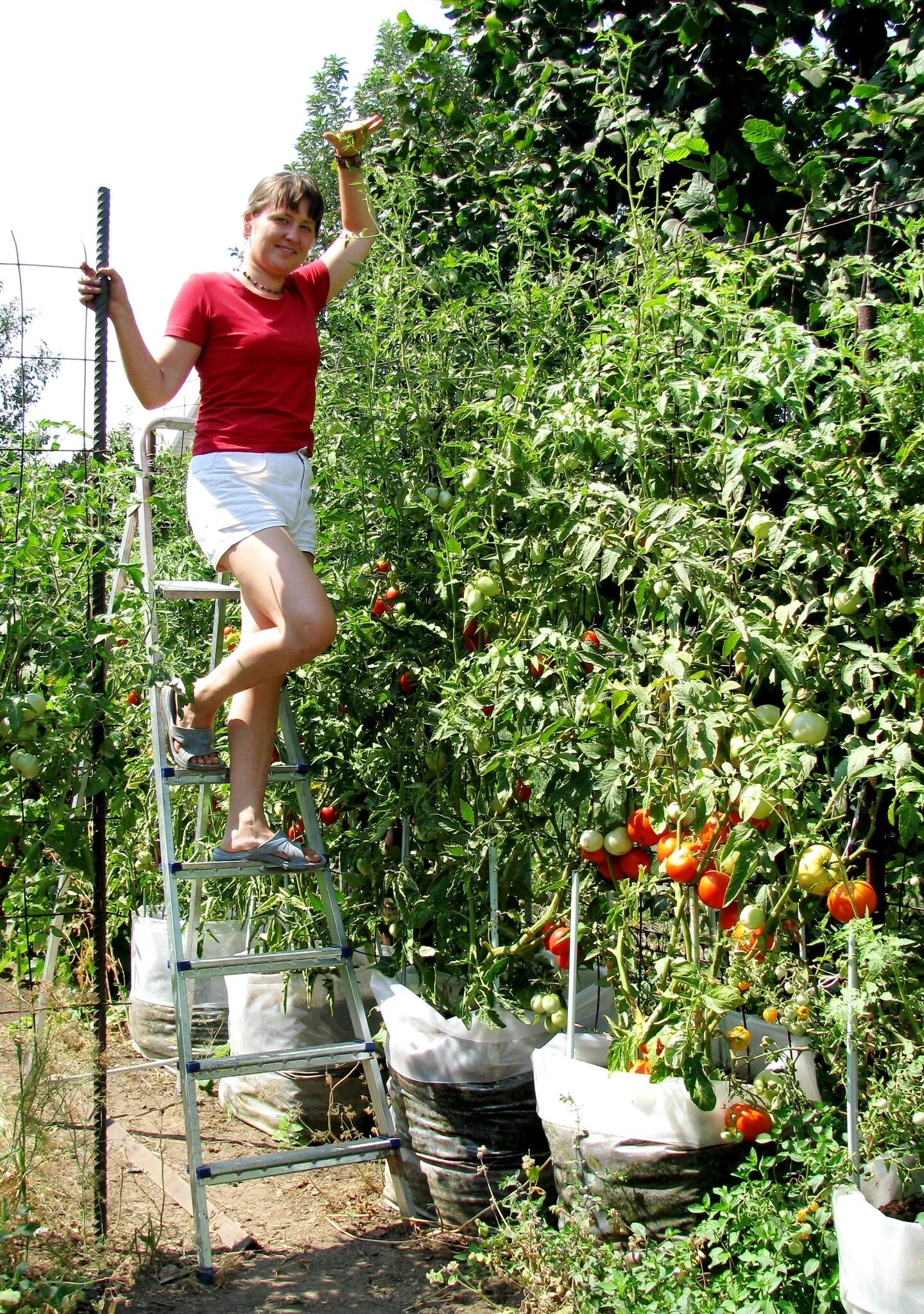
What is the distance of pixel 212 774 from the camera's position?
108 inches

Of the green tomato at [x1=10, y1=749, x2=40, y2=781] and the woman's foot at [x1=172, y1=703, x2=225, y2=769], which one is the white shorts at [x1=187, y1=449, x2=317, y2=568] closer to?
the woman's foot at [x1=172, y1=703, x2=225, y2=769]

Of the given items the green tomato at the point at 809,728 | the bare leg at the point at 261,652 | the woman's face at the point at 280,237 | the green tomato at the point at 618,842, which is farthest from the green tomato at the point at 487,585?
the woman's face at the point at 280,237

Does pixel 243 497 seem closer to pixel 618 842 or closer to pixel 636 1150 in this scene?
pixel 618 842

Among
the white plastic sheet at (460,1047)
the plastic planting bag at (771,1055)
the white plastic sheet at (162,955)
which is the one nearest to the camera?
the plastic planting bag at (771,1055)

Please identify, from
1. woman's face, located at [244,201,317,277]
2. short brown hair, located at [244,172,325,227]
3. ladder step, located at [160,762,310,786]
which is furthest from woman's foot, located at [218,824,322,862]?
short brown hair, located at [244,172,325,227]

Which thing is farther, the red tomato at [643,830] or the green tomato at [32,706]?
the green tomato at [32,706]

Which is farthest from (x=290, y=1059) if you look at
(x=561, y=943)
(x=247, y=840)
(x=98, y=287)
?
(x=98, y=287)

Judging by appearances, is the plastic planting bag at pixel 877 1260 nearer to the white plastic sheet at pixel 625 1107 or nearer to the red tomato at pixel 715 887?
the white plastic sheet at pixel 625 1107

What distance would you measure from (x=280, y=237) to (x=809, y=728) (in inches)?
69.5

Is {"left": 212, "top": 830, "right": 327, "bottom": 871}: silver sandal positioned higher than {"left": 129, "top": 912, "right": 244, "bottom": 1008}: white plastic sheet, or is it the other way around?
{"left": 212, "top": 830, "right": 327, "bottom": 871}: silver sandal

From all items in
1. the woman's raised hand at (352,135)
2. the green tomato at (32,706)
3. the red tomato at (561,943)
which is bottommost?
the red tomato at (561,943)

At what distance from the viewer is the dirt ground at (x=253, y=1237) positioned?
215 cm

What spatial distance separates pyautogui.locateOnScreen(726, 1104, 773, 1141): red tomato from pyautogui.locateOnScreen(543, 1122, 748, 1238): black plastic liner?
85 mm

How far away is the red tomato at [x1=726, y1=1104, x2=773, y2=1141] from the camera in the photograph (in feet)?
6.22
